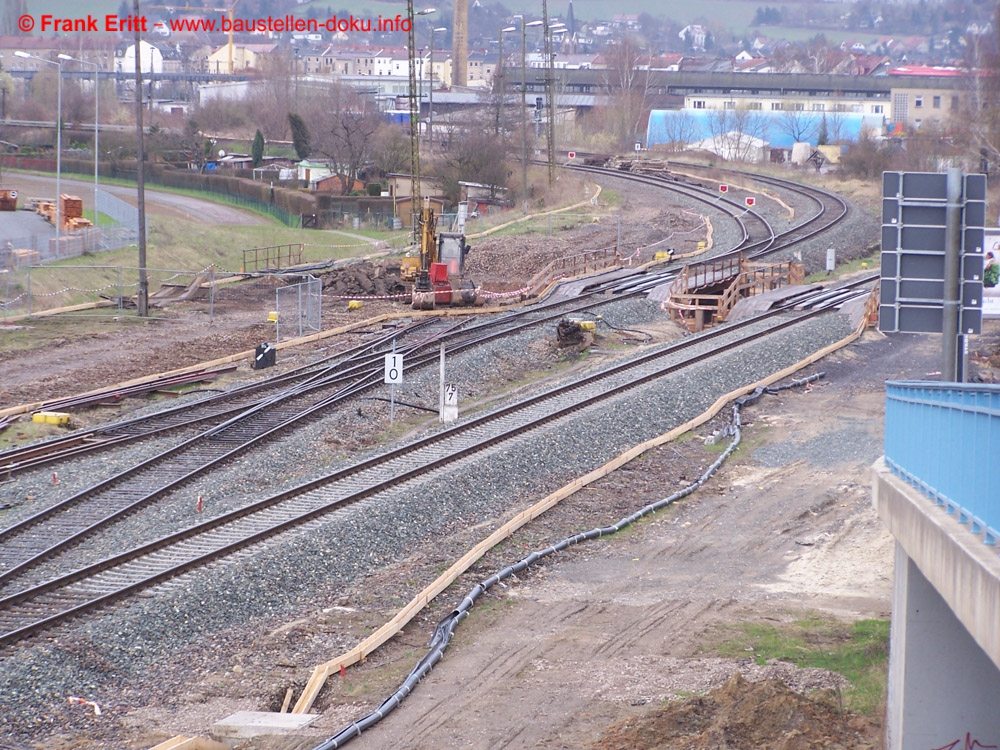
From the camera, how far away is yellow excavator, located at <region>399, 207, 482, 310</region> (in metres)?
36.2

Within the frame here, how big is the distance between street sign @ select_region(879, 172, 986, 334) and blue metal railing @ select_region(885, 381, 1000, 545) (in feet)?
7.13

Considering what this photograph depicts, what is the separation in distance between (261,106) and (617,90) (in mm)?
40066

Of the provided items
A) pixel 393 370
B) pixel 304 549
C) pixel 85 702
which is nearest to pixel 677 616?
pixel 304 549

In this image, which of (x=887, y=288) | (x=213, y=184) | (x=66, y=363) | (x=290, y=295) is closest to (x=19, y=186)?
(x=213, y=184)

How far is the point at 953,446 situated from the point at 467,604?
6955 mm

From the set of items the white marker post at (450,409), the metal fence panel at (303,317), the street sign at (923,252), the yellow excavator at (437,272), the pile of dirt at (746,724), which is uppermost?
the street sign at (923,252)

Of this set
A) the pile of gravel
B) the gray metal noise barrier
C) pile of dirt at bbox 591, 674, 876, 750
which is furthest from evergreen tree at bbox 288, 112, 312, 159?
→ pile of dirt at bbox 591, 674, 876, 750

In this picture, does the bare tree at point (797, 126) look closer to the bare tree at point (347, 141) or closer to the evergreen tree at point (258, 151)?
the bare tree at point (347, 141)

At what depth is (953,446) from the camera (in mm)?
7676

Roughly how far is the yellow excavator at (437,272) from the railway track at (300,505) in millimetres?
10530

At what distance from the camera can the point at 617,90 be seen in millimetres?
135750

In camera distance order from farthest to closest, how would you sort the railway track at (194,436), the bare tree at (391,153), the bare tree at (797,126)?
the bare tree at (797,126)
the bare tree at (391,153)
the railway track at (194,436)

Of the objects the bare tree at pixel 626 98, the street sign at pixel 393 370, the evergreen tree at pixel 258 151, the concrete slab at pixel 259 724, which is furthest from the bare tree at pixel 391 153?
the concrete slab at pixel 259 724

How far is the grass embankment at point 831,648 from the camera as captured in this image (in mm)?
10898
